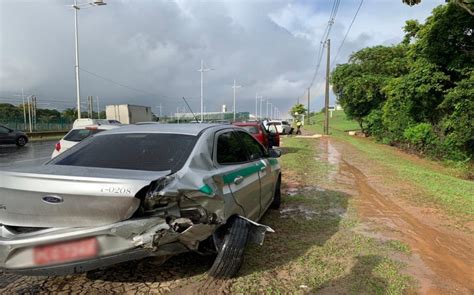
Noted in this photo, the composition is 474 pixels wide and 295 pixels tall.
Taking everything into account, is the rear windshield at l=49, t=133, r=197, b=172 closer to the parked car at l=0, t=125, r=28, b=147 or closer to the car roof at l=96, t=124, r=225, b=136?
the car roof at l=96, t=124, r=225, b=136

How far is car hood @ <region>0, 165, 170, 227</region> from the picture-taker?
8.96ft

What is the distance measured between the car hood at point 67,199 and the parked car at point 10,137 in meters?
21.8

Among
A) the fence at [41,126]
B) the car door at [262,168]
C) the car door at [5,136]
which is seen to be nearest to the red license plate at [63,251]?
the car door at [262,168]

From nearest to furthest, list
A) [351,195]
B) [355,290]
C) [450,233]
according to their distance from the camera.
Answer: [355,290] < [450,233] < [351,195]

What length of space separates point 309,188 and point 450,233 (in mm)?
3556

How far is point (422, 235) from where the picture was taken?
17.4 feet

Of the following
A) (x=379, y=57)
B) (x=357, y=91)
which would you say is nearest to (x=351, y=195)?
(x=357, y=91)

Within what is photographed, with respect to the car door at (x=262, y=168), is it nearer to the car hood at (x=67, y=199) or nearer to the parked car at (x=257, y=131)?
the car hood at (x=67, y=199)

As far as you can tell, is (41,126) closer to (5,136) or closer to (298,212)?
(5,136)

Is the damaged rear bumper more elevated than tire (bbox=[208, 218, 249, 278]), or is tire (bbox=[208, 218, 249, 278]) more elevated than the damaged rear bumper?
the damaged rear bumper

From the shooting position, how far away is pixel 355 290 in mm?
3465

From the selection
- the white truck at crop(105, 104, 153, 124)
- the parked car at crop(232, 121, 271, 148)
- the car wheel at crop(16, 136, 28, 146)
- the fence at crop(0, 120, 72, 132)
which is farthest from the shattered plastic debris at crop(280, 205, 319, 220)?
the fence at crop(0, 120, 72, 132)

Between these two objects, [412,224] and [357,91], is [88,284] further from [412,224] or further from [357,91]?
[357,91]

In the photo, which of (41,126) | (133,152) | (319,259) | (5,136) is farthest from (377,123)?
(41,126)
